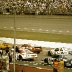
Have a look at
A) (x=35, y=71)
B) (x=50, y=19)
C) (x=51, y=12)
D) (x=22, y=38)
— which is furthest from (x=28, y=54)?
(x=51, y=12)

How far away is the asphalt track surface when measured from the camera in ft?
136

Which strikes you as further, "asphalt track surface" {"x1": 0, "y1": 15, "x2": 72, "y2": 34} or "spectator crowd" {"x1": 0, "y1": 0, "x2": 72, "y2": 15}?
"spectator crowd" {"x1": 0, "y1": 0, "x2": 72, "y2": 15}

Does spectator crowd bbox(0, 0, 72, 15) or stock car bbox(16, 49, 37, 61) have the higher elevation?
spectator crowd bbox(0, 0, 72, 15)

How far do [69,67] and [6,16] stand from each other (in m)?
36.7

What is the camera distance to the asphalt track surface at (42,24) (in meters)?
41.5

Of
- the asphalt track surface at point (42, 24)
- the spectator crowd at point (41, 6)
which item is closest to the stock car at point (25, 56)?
the asphalt track surface at point (42, 24)

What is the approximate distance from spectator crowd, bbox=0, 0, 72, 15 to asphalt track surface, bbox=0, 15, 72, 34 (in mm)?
1961

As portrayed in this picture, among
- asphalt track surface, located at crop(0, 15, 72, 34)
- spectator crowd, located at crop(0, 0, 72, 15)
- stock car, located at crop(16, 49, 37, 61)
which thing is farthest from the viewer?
spectator crowd, located at crop(0, 0, 72, 15)

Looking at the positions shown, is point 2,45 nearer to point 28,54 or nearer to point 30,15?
point 28,54

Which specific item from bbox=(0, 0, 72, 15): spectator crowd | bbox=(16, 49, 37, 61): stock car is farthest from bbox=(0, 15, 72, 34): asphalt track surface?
bbox=(16, 49, 37, 61): stock car

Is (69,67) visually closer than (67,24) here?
Yes

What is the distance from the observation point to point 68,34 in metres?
37.4

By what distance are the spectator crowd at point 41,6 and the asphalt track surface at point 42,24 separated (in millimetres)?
1961

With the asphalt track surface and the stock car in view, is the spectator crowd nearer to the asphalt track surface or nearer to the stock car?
the asphalt track surface
